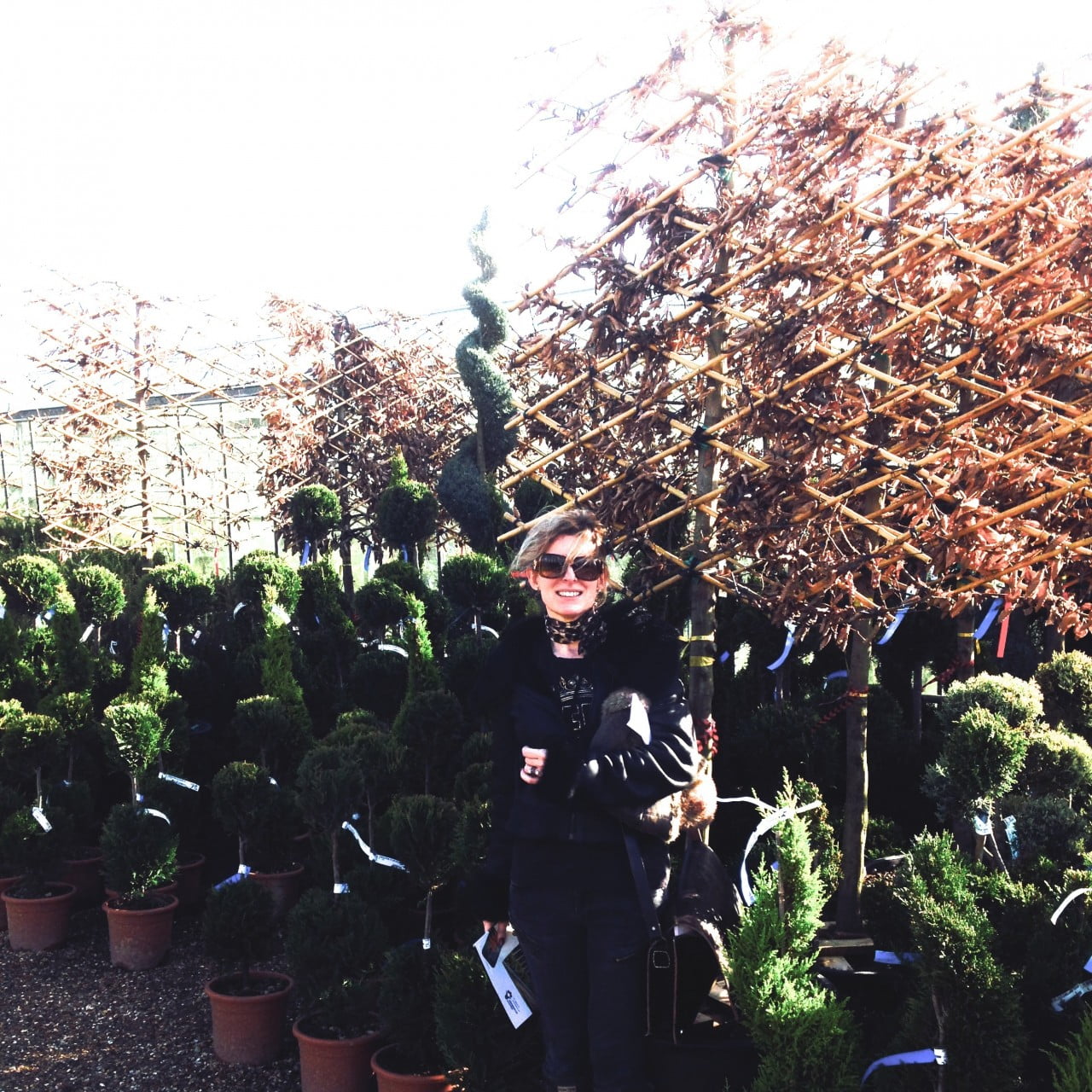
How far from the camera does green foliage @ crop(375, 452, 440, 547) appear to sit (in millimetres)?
6633

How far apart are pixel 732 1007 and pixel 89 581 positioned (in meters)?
4.74

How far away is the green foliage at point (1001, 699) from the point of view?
3.35 metres

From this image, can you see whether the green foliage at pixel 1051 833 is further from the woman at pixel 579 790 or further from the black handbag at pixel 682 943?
the woman at pixel 579 790

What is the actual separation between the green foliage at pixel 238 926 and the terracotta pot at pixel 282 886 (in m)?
0.76

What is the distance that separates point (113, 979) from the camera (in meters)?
4.49

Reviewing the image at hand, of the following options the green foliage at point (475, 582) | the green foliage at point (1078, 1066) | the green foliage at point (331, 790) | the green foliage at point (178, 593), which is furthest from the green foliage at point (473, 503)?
the green foliage at point (1078, 1066)

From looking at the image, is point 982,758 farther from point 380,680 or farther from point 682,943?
point 380,680

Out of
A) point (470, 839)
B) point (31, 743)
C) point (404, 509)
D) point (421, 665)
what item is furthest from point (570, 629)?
point (404, 509)

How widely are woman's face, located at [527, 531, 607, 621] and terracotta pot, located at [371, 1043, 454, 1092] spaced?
1381mm

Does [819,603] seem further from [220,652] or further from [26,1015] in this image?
[220,652]

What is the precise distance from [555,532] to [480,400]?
4410mm

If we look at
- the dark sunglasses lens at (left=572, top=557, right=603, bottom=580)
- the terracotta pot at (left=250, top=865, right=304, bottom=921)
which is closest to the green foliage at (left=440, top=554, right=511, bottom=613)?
the terracotta pot at (left=250, top=865, right=304, bottom=921)

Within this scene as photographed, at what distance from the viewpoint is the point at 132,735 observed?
4664 mm

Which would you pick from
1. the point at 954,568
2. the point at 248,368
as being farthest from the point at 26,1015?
the point at 248,368
